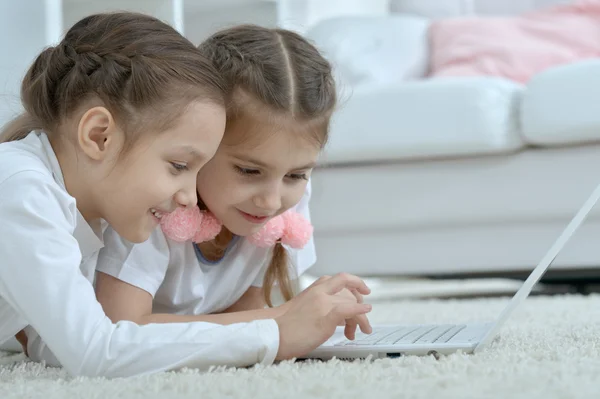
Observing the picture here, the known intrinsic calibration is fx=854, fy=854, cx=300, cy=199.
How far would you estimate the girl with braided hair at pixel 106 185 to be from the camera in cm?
89

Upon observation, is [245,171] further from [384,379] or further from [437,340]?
[384,379]

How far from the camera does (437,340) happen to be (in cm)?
103

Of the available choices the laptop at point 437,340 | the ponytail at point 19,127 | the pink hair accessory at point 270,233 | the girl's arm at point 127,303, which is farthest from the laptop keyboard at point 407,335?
the ponytail at point 19,127

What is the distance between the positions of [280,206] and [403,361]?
0.39 m

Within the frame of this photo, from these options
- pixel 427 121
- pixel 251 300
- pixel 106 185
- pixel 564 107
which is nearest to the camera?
pixel 106 185

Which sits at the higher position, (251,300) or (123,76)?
(123,76)

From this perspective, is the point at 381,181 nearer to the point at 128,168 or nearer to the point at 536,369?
the point at 128,168

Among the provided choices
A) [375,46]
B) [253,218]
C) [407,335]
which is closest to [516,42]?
[375,46]

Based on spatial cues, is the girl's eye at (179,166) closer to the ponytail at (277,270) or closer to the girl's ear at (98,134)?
the girl's ear at (98,134)

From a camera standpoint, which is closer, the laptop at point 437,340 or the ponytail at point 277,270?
the laptop at point 437,340

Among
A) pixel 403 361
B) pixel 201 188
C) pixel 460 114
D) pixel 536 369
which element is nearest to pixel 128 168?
pixel 201 188

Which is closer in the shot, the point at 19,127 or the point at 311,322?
the point at 311,322

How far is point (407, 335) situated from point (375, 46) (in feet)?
5.35

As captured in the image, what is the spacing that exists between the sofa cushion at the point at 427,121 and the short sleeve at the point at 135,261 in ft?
2.90
